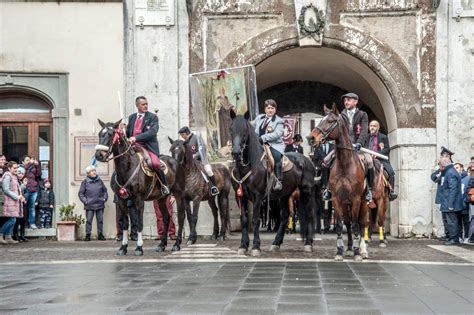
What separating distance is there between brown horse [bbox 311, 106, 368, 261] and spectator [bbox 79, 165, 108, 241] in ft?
23.8

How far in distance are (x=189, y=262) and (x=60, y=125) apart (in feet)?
26.4

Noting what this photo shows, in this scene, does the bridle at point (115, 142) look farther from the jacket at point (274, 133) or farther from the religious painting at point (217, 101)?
the religious painting at point (217, 101)

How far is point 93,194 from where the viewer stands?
17125mm

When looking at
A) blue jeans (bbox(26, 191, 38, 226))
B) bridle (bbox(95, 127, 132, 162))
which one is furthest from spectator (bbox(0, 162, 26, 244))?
bridle (bbox(95, 127, 132, 162))

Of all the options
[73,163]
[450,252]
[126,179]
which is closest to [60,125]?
[73,163]

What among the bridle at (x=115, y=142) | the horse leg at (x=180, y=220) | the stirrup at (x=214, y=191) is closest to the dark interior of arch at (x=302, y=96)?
the stirrup at (x=214, y=191)

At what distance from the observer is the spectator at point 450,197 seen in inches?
612

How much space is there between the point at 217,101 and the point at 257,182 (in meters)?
5.21

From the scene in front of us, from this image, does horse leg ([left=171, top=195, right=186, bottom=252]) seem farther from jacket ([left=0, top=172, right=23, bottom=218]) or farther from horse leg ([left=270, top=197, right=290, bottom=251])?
jacket ([left=0, top=172, right=23, bottom=218])

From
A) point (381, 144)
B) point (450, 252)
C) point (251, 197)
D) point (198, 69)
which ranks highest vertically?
point (198, 69)

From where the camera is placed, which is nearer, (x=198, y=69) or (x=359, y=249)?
(x=359, y=249)

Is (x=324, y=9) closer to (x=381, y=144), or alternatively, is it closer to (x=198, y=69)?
(x=198, y=69)

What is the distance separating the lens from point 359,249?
11555 millimetres

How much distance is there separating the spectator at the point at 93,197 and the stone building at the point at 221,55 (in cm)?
50
